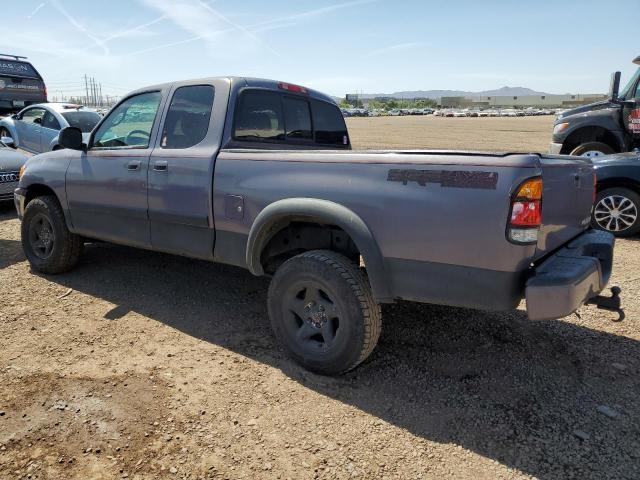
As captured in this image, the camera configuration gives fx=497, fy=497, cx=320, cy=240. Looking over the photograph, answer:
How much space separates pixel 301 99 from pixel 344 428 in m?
2.90

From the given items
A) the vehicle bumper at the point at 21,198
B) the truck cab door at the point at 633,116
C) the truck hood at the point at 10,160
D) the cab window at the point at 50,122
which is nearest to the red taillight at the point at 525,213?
the vehicle bumper at the point at 21,198

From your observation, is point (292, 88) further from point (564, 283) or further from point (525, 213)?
point (564, 283)

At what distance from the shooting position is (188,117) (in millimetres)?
3973

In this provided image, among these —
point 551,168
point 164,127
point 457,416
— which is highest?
point 164,127

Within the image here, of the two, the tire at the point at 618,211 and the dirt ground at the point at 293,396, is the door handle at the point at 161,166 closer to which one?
the dirt ground at the point at 293,396

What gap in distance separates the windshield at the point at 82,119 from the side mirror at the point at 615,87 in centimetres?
1047

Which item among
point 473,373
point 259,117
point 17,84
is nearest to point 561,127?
point 259,117

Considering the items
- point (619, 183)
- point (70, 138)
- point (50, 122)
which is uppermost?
point (50, 122)

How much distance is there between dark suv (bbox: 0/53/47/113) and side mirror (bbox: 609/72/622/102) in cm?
1573

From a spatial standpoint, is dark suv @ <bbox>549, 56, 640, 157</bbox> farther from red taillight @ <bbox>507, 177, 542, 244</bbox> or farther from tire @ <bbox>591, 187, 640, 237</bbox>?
red taillight @ <bbox>507, 177, 542, 244</bbox>

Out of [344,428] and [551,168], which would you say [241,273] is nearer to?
[344,428]

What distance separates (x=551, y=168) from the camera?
2.69m

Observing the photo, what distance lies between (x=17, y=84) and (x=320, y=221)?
15814 millimetres

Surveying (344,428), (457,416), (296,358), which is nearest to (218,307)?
(296,358)
